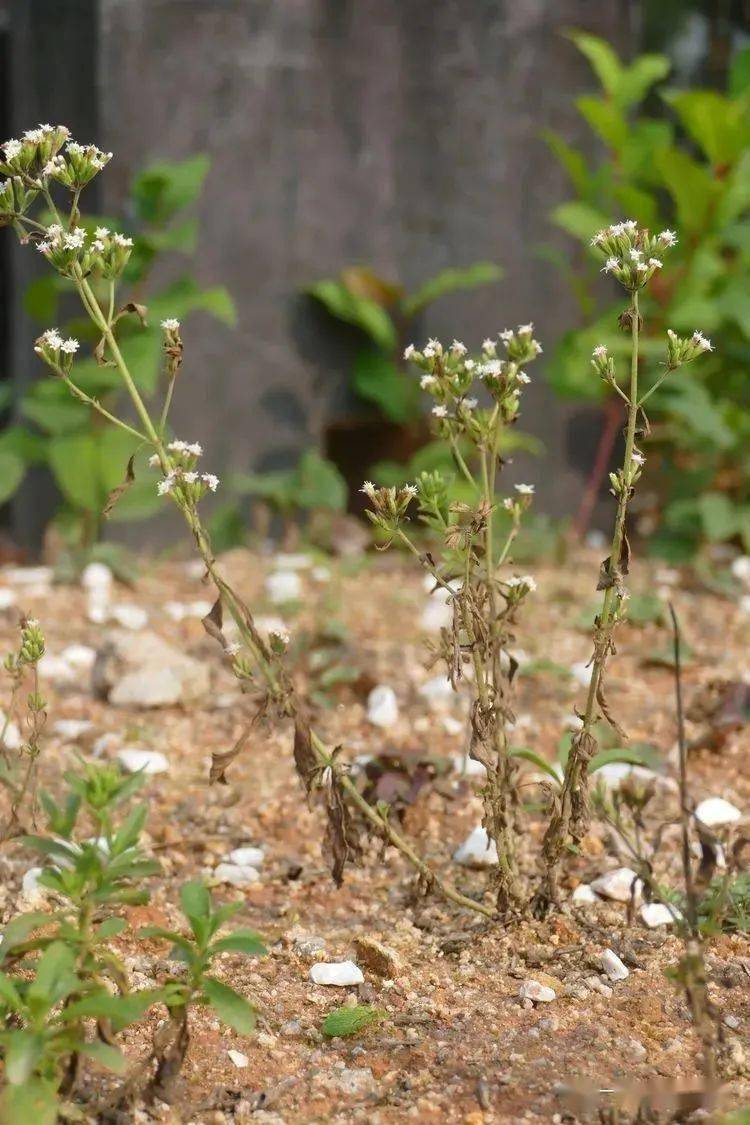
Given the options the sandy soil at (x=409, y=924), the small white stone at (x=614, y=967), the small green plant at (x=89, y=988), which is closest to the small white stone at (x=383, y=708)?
the sandy soil at (x=409, y=924)

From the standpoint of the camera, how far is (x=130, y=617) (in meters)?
3.76

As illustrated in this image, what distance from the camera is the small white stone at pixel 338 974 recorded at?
200 cm

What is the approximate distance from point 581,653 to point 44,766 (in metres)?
1.43

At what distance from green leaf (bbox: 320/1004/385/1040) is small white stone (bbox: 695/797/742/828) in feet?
2.97

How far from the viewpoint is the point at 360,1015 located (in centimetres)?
188

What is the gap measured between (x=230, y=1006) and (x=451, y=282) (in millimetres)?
3244

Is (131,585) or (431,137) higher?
(431,137)

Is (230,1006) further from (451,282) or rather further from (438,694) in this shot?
(451,282)

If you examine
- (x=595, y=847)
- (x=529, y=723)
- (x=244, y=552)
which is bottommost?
(x=595, y=847)

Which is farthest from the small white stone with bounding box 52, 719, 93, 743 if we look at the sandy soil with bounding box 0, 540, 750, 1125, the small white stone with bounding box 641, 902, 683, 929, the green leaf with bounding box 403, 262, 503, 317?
the green leaf with bounding box 403, 262, 503, 317

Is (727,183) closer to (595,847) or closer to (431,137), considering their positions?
(431,137)

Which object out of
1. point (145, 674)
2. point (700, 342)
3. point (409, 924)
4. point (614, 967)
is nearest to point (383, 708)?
point (145, 674)

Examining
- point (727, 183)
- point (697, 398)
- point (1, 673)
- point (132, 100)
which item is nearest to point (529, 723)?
point (1, 673)

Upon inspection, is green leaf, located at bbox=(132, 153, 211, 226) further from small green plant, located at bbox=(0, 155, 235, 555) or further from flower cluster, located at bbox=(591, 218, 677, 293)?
flower cluster, located at bbox=(591, 218, 677, 293)
